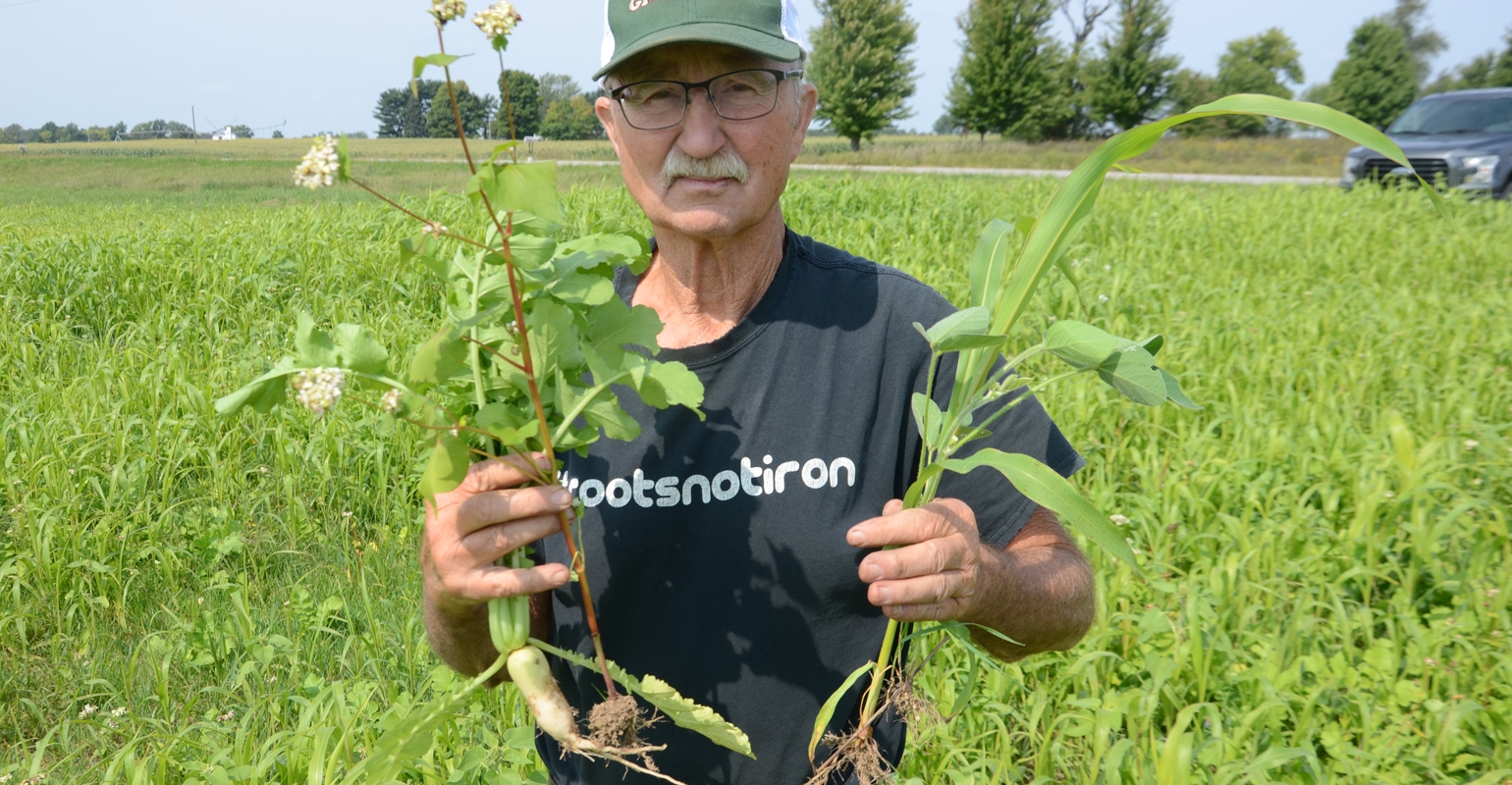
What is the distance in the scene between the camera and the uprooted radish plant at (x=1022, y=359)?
2.93 ft

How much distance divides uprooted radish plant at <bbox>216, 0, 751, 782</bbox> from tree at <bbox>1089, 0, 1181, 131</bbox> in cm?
3192

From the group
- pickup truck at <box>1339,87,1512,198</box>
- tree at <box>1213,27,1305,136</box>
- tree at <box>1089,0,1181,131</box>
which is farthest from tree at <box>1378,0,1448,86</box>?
pickup truck at <box>1339,87,1512,198</box>

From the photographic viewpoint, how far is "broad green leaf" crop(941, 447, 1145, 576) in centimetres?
90

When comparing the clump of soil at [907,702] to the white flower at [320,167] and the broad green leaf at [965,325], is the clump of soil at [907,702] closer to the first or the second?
the broad green leaf at [965,325]

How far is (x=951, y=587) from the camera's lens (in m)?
1.02

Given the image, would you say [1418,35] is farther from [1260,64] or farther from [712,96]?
[712,96]

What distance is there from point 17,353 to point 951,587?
462cm

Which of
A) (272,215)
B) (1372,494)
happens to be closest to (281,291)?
(272,215)

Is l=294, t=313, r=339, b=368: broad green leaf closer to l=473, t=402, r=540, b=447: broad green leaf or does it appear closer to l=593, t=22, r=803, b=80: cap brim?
l=473, t=402, r=540, b=447: broad green leaf

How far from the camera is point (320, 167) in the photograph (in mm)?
736

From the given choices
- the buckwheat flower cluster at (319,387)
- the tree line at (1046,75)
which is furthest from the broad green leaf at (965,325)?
the tree line at (1046,75)

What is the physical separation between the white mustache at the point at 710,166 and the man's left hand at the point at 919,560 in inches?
21.4

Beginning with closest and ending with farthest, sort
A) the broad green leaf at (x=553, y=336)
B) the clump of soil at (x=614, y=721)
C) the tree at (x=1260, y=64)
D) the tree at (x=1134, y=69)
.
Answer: the broad green leaf at (x=553, y=336) → the clump of soil at (x=614, y=721) → the tree at (x=1134, y=69) → the tree at (x=1260, y=64)

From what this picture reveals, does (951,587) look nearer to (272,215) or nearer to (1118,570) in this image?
(1118,570)
